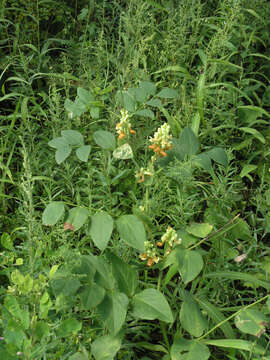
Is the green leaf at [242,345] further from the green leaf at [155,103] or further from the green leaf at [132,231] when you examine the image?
the green leaf at [155,103]

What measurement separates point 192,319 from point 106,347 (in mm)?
308

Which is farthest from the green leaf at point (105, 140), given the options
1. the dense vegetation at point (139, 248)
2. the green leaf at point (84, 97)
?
the green leaf at point (84, 97)

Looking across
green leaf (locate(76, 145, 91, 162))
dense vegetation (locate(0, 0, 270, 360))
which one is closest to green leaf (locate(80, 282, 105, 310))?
dense vegetation (locate(0, 0, 270, 360))

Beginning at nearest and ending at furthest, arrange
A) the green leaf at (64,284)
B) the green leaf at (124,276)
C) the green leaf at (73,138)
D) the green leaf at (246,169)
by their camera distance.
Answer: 1. the green leaf at (64,284)
2. the green leaf at (124,276)
3. the green leaf at (73,138)
4. the green leaf at (246,169)

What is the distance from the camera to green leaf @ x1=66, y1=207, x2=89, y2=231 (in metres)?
1.49

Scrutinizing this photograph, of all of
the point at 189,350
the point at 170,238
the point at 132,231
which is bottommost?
the point at 189,350

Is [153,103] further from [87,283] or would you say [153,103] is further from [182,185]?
[87,283]

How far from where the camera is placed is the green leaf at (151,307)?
1.44 metres

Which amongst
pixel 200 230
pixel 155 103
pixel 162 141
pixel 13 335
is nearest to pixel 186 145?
pixel 162 141

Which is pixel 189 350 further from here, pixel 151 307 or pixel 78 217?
pixel 78 217

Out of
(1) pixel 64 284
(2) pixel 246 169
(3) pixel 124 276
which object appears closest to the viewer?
(1) pixel 64 284

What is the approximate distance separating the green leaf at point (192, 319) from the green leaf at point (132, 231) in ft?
0.93

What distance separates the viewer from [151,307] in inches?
57.8

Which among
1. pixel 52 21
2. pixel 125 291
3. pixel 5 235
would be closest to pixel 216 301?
pixel 125 291
